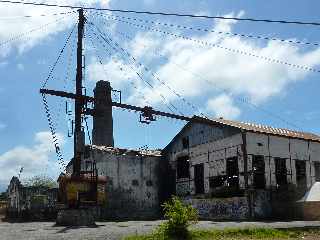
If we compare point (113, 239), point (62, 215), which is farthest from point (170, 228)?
point (62, 215)

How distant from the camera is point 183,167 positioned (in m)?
37.2

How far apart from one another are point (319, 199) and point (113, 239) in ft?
57.4

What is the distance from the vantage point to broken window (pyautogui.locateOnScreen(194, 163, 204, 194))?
3500 cm

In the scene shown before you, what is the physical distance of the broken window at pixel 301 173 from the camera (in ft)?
112

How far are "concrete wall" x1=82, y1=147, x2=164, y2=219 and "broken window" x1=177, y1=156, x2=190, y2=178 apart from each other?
6.49ft

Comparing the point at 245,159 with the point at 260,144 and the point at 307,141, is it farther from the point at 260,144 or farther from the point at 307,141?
the point at 307,141

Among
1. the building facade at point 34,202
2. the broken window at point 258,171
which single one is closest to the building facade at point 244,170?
the broken window at point 258,171

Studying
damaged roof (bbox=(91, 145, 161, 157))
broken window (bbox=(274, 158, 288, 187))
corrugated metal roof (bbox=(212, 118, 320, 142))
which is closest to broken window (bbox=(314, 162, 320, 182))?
corrugated metal roof (bbox=(212, 118, 320, 142))

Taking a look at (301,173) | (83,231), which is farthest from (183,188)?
(83,231)

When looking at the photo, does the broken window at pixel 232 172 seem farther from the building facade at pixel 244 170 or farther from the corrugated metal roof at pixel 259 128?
the corrugated metal roof at pixel 259 128

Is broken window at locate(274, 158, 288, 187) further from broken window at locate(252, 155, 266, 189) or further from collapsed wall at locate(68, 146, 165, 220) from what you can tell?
collapsed wall at locate(68, 146, 165, 220)

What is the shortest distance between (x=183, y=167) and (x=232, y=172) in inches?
239

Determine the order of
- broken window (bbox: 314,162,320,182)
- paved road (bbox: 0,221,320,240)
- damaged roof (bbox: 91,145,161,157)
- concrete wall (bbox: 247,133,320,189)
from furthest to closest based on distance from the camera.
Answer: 1. damaged roof (bbox: 91,145,161,157)
2. broken window (bbox: 314,162,320,182)
3. concrete wall (bbox: 247,133,320,189)
4. paved road (bbox: 0,221,320,240)

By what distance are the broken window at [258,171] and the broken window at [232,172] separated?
4.04ft
